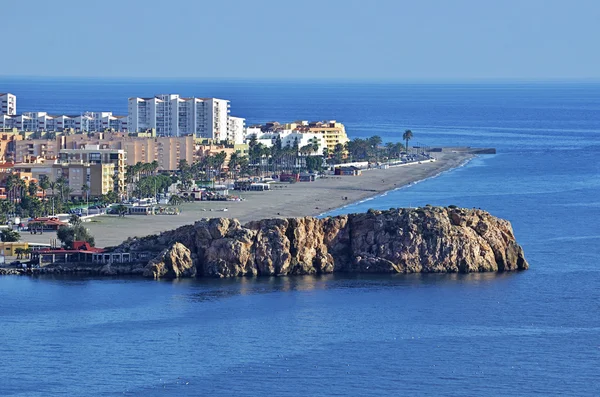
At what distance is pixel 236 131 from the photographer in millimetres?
150000

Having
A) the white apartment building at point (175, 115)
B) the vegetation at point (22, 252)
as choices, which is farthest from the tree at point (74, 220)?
the white apartment building at point (175, 115)

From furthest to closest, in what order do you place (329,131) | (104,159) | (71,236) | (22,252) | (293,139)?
(329,131) → (293,139) → (104,159) → (22,252) → (71,236)

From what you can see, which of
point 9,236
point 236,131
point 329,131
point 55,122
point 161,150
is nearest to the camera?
point 9,236

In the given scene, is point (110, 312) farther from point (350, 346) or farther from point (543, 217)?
point (543, 217)

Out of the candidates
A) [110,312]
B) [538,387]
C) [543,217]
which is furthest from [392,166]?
[538,387]

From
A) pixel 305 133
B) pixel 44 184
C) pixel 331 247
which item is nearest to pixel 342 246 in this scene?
pixel 331 247

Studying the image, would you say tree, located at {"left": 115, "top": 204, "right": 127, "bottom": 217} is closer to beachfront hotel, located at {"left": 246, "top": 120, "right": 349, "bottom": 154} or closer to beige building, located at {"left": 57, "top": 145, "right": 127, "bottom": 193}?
beige building, located at {"left": 57, "top": 145, "right": 127, "bottom": 193}

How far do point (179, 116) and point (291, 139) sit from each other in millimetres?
17057

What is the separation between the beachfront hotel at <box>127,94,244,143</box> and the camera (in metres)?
152

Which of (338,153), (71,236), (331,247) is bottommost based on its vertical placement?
(331,247)

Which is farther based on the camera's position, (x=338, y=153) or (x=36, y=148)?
(x=338, y=153)

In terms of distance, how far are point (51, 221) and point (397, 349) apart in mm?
36040

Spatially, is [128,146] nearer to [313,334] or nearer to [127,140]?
[127,140]

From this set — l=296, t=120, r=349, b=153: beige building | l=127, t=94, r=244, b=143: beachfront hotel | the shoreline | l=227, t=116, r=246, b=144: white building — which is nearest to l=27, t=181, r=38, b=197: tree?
the shoreline
